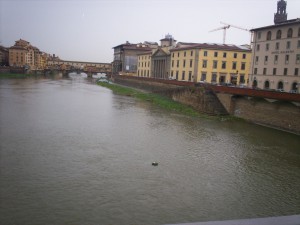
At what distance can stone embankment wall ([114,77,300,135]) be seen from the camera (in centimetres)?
2753

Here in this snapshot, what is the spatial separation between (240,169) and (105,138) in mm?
10365

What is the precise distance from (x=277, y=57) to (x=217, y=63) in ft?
48.1

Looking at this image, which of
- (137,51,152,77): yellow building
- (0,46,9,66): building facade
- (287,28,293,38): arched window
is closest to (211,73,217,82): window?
(287,28,293,38): arched window

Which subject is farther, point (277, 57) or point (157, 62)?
point (157, 62)

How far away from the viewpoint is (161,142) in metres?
22.4

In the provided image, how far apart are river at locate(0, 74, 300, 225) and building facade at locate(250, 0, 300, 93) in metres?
18.0

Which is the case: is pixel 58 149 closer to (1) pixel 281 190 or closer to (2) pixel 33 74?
(1) pixel 281 190

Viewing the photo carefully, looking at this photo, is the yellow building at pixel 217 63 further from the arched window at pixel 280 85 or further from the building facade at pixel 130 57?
the building facade at pixel 130 57

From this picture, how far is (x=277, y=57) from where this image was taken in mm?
43938

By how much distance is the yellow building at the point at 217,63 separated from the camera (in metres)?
56.4

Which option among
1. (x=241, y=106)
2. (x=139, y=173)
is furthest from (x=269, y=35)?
(x=139, y=173)

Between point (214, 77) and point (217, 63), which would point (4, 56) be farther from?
point (217, 63)

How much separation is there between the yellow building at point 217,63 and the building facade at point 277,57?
846 centimetres

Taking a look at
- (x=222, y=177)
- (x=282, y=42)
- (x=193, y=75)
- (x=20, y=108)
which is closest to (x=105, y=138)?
(x=222, y=177)
